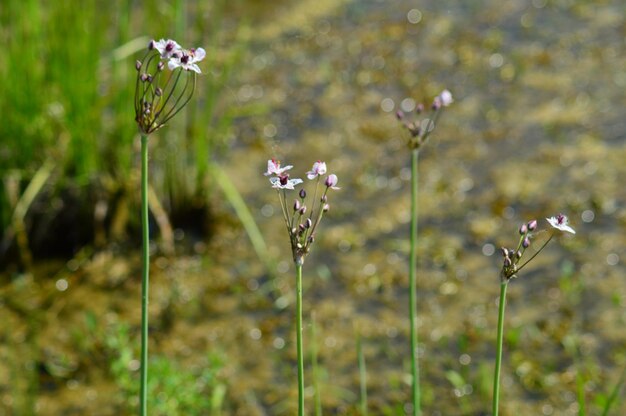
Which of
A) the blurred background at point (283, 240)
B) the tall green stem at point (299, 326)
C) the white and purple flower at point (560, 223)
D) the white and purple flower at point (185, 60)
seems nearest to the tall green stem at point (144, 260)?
the white and purple flower at point (185, 60)

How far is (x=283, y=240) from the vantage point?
3.50 meters

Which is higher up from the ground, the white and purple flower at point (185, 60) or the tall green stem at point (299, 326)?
the white and purple flower at point (185, 60)

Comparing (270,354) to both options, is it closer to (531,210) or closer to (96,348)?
(96,348)

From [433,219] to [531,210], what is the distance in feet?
1.20

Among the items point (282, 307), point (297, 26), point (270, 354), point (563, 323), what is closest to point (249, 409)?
point (270, 354)

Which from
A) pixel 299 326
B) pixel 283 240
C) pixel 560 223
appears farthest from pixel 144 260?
pixel 283 240

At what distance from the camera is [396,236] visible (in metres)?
3.47

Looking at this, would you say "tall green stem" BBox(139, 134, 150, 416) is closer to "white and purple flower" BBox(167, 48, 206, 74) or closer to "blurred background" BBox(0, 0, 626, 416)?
"white and purple flower" BBox(167, 48, 206, 74)

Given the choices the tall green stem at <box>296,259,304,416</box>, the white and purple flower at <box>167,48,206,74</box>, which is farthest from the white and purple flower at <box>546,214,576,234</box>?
the white and purple flower at <box>167,48,206,74</box>

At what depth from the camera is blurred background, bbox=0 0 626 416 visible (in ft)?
9.28

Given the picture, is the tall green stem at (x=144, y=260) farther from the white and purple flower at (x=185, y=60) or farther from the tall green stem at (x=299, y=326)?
the tall green stem at (x=299, y=326)

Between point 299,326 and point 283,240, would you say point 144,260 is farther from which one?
point 283,240

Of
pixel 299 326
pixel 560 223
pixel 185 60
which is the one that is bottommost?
pixel 299 326

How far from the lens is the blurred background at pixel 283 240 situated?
9.28ft
